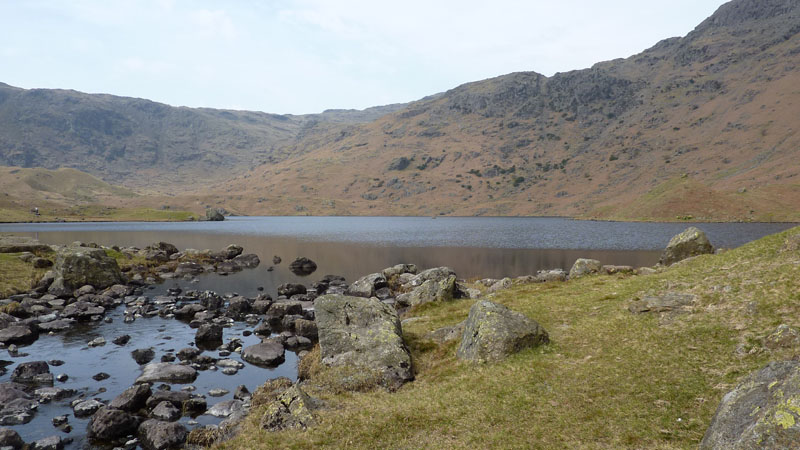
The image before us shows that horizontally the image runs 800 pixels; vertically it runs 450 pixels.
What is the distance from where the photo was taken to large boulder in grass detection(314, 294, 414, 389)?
2039 centimetres

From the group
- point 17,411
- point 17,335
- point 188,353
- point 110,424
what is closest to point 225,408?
point 110,424

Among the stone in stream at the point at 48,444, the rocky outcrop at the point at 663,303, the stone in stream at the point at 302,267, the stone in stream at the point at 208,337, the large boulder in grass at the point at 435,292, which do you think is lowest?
the stone in stream at the point at 302,267

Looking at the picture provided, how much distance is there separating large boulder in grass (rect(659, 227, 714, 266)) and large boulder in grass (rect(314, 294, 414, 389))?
1390 inches

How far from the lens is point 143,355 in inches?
1120

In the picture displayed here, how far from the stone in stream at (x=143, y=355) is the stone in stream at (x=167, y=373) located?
7.41ft

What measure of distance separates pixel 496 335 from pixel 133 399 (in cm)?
1881

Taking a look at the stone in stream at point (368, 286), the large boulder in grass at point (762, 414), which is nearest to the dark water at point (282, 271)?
the stone in stream at point (368, 286)

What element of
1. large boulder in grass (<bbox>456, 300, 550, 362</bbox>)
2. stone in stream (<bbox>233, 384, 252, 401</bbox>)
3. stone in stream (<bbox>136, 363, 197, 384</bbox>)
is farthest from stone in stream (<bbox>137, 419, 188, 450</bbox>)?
large boulder in grass (<bbox>456, 300, 550, 362</bbox>)

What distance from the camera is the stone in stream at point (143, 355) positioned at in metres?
28.0

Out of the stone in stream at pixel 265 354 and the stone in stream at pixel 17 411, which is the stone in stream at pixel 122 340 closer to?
the stone in stream at pixel 265 354

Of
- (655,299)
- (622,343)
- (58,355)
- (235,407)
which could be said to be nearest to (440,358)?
(622,343)

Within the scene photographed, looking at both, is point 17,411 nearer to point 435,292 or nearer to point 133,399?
point 133,399

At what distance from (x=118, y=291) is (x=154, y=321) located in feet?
49.6

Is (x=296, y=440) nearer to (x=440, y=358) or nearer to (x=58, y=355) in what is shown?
(x=440, y=358)
